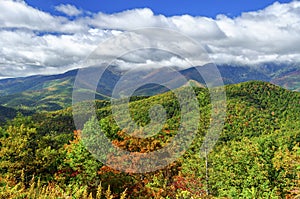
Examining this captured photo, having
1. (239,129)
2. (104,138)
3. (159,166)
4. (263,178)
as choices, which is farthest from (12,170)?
(239,129)

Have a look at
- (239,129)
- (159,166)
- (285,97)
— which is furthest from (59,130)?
(159,166)

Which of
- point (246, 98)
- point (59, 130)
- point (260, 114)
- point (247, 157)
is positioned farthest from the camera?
point (59, 130)

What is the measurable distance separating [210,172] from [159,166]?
21.8 ft

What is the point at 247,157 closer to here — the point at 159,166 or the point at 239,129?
the point at 159,166

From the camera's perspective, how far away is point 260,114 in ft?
446

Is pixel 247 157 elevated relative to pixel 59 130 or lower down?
elevated

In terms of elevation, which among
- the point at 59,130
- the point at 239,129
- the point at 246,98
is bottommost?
the point at 59,130

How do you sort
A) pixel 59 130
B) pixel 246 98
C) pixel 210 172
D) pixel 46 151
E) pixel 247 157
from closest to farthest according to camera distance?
pixel 46 151 < pixel 247 157 < pixel 210 172 < pixel 246 98 < pixel 59 130

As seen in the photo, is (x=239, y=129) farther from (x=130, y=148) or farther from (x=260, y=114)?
(x=130, y=148)

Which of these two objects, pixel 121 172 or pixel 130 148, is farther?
pixel 130 148

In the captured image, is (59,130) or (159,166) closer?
(159,166)

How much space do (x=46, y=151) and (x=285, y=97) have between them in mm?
154462

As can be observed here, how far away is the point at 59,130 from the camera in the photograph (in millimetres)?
166125

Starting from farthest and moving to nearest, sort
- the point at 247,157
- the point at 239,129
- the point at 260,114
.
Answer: the point at 260,114 → the point at 239,129 → the point at 247,157
